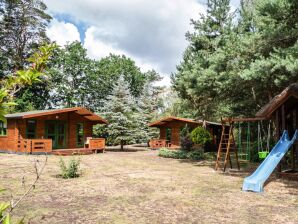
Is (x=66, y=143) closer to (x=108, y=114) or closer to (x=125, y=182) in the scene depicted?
(x=108, y=114)

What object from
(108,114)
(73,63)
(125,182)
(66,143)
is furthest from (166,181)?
(73,63)

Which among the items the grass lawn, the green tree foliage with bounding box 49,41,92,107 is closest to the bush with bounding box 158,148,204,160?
the grass lawn

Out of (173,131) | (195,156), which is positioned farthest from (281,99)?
(173,131)

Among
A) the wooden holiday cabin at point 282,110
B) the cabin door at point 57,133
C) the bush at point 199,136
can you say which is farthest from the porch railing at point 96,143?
the wooden holiday cabin at point 282,110

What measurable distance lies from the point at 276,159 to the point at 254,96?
969 centimetres

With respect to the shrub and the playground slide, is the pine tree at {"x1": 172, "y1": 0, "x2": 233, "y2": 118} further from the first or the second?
the playground slide

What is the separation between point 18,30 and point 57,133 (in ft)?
76.4

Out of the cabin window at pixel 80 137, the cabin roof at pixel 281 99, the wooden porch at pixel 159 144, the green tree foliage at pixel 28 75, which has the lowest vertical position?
the wooden porch at pixel 159 144

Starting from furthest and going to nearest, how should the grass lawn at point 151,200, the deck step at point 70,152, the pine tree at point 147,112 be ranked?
1. the pine tree at point 147,112
2. the deck step at point 70,152
3. the grass lawn at point 151,200

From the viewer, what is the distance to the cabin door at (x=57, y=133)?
25.6m

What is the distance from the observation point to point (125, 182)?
11117mm

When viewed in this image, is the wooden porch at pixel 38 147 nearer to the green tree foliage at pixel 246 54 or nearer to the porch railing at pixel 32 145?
the porch railing at pixel 32 145

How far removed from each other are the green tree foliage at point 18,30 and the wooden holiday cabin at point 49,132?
60.0 feet

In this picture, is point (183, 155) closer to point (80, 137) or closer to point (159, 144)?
point (159, 144)
